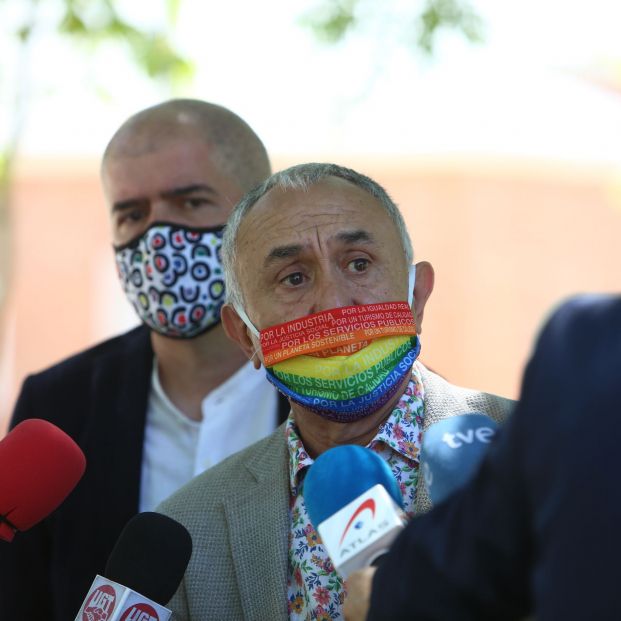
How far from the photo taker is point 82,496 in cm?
442

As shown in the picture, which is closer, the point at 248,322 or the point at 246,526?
the point at 246,526

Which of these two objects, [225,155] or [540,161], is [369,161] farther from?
[225,155]

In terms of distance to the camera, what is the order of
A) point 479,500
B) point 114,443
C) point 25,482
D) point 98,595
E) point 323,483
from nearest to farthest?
point 479,500 < point 323,483 < point 98,595 < point 25,482 < point 114,443

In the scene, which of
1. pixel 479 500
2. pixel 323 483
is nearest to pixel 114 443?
pixel 323 483

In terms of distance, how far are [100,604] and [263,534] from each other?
0.66 metres

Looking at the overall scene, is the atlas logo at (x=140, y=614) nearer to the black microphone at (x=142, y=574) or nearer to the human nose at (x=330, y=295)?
the black microphone at (x=142, y=574)

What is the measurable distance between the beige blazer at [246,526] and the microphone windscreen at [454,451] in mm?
706

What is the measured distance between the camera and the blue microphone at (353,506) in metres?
2.30

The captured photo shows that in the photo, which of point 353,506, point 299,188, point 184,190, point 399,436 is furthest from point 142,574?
point 184,190

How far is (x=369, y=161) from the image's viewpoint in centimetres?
1670

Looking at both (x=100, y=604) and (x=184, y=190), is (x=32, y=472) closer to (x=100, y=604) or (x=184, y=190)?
(x=100, y=604)

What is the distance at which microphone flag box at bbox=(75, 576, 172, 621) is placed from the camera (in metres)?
2.75

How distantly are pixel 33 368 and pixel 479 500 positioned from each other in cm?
1588

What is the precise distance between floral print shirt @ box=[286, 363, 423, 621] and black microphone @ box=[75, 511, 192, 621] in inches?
16.1
